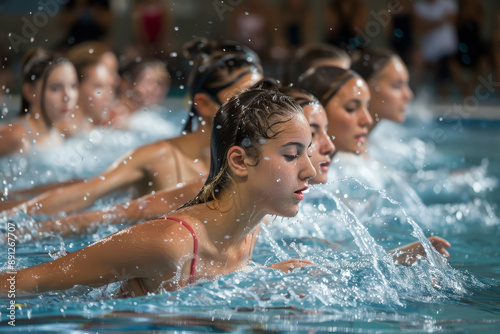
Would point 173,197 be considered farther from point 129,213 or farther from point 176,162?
point 176,162

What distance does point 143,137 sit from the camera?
7863mm

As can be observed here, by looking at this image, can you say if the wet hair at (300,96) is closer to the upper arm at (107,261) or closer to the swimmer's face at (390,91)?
the upper arm at (107,261)

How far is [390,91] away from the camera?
5297 mm

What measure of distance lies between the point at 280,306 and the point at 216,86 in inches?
59.4

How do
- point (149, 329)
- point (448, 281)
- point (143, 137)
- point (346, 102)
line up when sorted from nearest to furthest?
point (149, 329), point (448, 281), point (346, 102), point (143, 137)

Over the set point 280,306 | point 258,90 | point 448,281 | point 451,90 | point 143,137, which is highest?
point 258,90

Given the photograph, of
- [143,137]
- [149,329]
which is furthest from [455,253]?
[143,137]

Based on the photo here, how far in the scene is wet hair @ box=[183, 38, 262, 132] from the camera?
3.80 metres

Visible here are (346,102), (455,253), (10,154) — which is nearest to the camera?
(455,253)

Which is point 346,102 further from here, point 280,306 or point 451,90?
point 451,90

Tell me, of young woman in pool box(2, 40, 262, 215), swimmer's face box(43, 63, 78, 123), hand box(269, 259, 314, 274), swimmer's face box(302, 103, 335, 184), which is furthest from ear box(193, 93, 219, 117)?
swimmer's face box(43, 63, 78, 123)

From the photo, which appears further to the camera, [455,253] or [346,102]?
[346,102]

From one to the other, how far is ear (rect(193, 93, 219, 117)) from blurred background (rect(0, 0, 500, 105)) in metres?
5.57

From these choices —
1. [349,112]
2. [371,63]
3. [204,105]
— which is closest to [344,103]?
[349,112]
